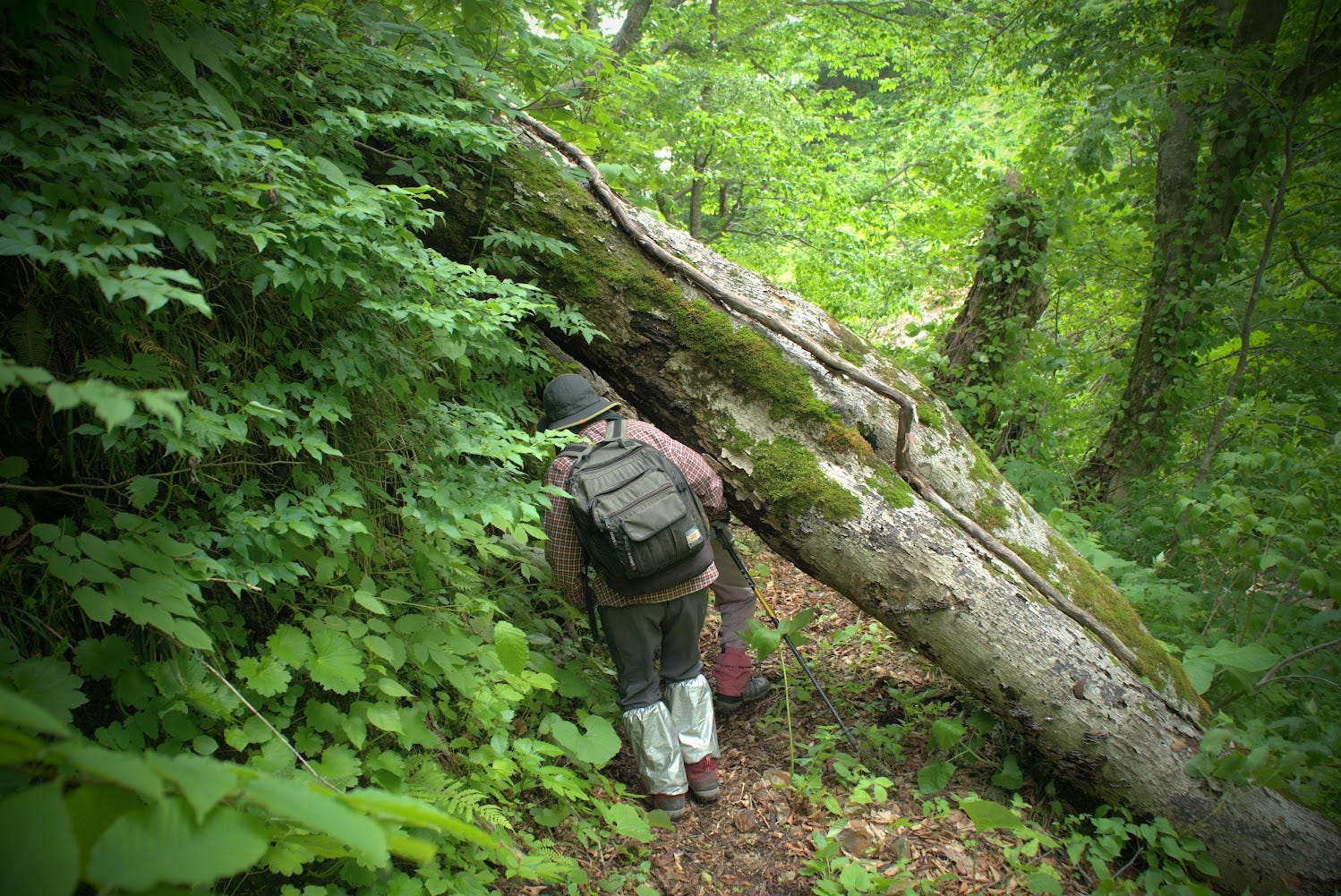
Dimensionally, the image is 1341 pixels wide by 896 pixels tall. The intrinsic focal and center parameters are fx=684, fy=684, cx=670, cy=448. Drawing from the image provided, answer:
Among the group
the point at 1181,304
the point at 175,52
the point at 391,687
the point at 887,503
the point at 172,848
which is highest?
the point at 175,52

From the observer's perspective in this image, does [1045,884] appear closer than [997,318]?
Yes

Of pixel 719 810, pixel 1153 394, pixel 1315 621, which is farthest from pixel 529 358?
pixel 1153 394

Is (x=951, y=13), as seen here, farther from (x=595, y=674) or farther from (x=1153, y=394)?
(x=595, y=674)

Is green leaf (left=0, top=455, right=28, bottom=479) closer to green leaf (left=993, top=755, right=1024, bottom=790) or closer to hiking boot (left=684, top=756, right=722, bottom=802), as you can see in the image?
hiking boot (left=684, top=756, right=722, bottom=802)

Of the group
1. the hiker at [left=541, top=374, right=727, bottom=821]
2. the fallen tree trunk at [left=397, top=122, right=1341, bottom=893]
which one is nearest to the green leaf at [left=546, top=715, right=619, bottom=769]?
the hiker at [left=541, top=374, right=727, bottom=821]

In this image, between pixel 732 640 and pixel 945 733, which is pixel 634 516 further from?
pixel 945 733

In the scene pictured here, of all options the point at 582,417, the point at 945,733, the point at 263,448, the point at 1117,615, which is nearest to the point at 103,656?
the point at 263,448

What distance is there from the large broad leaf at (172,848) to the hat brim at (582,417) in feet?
8.31

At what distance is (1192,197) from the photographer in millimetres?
5504

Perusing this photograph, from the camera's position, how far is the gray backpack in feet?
10.1

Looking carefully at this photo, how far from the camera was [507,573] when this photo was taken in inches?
153

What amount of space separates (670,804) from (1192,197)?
6.03 metres

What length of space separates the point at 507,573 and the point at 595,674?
76 centimetres

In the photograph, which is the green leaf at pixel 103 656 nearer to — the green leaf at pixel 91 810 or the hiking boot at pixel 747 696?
the green leaf at pixel 91 810
